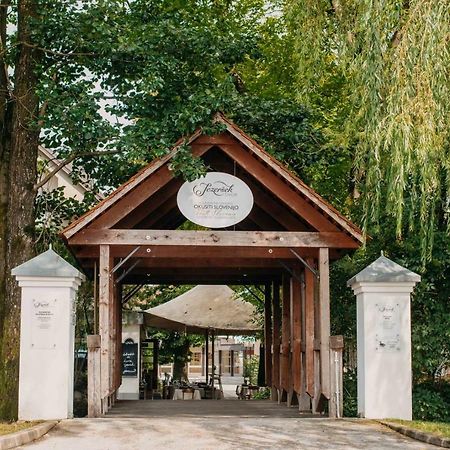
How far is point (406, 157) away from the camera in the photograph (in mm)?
10242

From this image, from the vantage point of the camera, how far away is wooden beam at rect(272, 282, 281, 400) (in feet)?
59.8

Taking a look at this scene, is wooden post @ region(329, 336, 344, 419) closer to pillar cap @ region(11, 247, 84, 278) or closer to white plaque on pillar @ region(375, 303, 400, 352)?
white plaque on pillar @ region(375, 303, 400, 352)

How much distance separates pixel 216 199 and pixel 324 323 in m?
2.49

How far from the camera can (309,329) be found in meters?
Result: 14.0

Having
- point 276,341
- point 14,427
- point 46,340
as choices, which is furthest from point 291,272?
point 14,427

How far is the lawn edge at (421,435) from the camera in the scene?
915 cm

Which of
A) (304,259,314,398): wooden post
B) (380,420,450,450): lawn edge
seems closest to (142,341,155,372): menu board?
(304,259,314,398): wooden post

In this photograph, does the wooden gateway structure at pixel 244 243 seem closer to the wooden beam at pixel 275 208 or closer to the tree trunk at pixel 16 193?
the wooden beam at pixel 275 208

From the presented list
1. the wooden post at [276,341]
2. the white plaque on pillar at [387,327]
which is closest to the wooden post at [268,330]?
the wooden post at [276,341]

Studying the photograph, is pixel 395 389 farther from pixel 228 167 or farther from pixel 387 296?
pixel 228 167

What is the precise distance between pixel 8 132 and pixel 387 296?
7.72 metres

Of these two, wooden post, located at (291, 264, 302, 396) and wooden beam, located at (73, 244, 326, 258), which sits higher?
wooden beam, located at (73, 244, 326, 258)

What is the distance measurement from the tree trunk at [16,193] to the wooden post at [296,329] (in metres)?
4.63

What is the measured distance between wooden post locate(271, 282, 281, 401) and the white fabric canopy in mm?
2622
